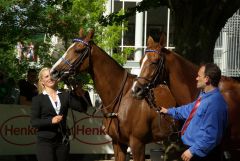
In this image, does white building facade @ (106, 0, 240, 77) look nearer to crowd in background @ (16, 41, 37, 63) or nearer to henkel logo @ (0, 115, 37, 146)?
crowd in background @ (16, 41, 37, 63)

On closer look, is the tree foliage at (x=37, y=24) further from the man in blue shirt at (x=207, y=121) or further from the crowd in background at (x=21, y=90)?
the man in blue shirt at (x=207, y=121)

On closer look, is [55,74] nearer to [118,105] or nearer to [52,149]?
[118,105]

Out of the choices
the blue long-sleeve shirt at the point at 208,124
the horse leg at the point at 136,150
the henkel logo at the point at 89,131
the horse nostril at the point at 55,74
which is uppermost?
the horse nostril at the point at 55,74

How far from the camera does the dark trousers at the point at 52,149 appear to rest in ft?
19.6

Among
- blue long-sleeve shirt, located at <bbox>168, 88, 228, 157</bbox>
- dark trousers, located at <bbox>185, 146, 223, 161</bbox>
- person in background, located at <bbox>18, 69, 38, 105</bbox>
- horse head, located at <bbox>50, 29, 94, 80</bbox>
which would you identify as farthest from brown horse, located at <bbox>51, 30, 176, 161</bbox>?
person in background, located at <bbox>18, 69, 38, 105</bbox>

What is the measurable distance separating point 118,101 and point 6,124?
174 inches

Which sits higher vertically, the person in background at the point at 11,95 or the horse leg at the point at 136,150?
the person in background at the point at 11,95

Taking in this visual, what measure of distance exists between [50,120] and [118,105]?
1.77m

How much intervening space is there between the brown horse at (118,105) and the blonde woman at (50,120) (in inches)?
40.5

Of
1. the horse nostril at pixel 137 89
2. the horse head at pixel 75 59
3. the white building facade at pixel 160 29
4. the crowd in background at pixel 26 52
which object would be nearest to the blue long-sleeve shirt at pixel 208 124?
the horse nostril at pixel 137 89

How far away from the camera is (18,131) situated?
11.2 meters

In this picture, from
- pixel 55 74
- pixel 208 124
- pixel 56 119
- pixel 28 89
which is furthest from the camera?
pixel 28 89

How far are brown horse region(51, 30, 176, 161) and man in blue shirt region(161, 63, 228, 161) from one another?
8.76 feet

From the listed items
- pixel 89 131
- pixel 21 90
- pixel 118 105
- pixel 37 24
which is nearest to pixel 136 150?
pixel 118 105
